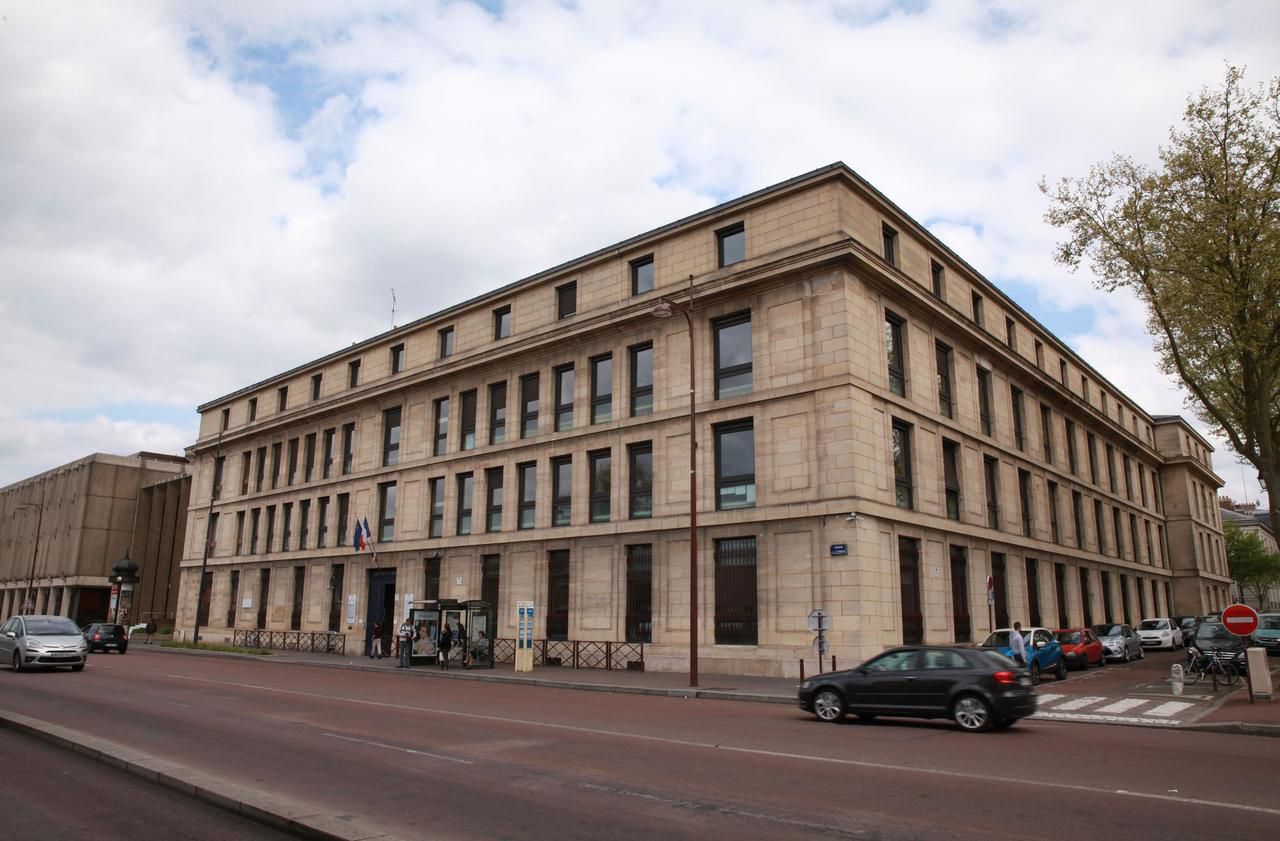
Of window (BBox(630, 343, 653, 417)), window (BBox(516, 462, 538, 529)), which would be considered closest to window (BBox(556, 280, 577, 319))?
window (BBox(630, 343, 653, 417))

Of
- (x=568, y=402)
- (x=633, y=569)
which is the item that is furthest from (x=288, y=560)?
(x=633, y=569)

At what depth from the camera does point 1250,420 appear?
79.2 feet

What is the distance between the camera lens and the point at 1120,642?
32.9 meters

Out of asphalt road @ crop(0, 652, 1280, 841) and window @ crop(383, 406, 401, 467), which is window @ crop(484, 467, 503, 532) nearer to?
window @ crop(383, 406, 401, 467)

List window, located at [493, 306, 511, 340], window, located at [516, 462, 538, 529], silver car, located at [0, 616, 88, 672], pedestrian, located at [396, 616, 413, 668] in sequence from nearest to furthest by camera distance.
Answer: silver car, located at [0, 616, 88, 672]
pedestrian, located at [396, 616, 413, 668]
window, located at [516, 462, 538, 529]
window, located at [493, 306, 511, 340]

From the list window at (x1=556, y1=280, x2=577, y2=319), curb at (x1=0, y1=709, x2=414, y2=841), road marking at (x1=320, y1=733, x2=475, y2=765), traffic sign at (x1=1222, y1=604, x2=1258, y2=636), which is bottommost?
road marking at (x1=320, y1=733, x2=475, y2=765)

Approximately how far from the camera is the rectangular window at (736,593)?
2631 centimetres

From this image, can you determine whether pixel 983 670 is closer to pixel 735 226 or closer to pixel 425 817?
pixel 425 817

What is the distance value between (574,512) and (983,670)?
1920 centimetres

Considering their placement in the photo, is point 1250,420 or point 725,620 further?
point 725,620

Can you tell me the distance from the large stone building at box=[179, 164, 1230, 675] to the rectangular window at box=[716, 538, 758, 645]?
2.7 inches

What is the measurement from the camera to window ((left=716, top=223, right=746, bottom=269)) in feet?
96.2

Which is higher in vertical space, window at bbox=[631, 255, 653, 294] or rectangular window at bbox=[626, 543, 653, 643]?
window at bbox=[631, 255, 653, 294]

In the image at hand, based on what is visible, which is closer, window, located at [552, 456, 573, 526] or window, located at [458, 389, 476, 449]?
window, located at [552, 456, 573, 526]
